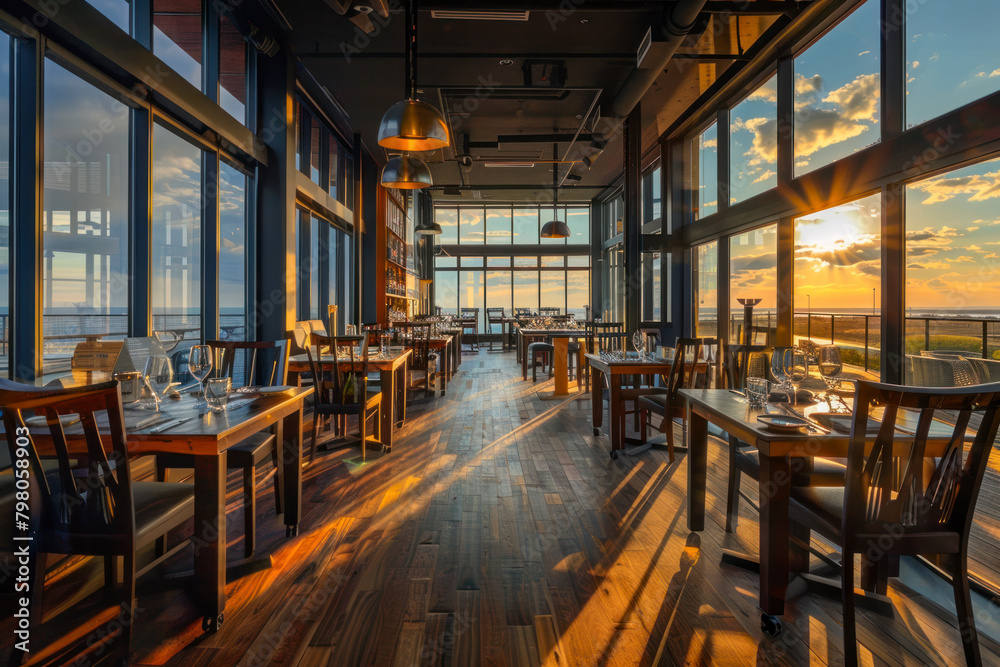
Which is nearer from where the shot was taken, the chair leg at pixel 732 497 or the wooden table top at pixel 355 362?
the chair leg at pixel 732 497

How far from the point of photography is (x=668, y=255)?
8039 mm

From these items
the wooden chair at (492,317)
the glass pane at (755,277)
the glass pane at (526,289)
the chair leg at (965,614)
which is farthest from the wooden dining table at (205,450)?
the glass pane at (526,289)

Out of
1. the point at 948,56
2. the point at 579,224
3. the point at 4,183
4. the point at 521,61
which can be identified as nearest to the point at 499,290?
the point at 579,224

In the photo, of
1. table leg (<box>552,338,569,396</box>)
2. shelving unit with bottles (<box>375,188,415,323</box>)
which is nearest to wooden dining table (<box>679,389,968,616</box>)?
table leg (<box>552,338,569,396</box>)

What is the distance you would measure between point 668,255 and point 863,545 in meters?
7.00

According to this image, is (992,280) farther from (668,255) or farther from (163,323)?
(163,323)

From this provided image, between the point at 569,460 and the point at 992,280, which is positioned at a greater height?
the point at 992,280

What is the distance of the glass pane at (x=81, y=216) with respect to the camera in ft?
8.70

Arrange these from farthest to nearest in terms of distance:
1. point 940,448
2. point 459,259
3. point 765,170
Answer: point 459,259 < point 765,170 < point 940,448

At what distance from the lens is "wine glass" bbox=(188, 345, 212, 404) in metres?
2.18

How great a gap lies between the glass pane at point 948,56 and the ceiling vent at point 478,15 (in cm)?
298

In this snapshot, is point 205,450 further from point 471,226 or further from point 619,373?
point 471,226

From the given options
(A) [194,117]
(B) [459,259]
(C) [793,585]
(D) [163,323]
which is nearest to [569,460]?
(C) [793,585]

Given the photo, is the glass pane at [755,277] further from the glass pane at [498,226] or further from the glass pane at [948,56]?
the glass pane at [498,226]
